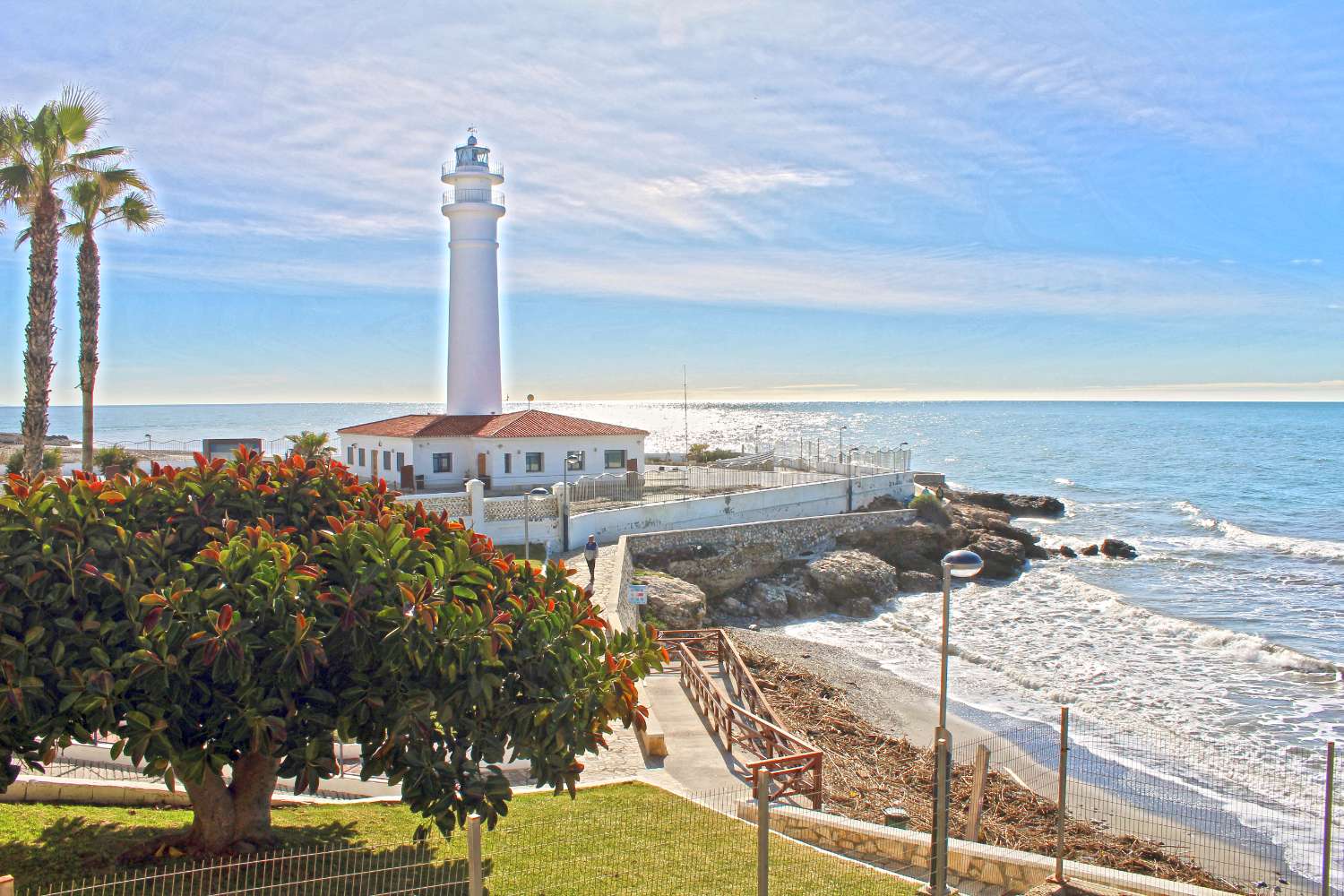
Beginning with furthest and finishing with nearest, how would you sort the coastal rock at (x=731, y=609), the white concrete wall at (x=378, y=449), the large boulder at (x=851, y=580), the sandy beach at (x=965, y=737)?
the white concrete wall at (x=378, y=449)
the large boulder at (x=851, y=580)
the coastal rock at (x=731, y=609)
the sandy beach at (x=965, y=737)

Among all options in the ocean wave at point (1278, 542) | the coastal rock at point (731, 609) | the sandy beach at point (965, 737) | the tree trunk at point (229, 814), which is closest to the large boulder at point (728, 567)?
the coastal rock at point (731, 609)

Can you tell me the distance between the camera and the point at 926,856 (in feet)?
32.6

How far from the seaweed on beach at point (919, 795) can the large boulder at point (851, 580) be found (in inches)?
448

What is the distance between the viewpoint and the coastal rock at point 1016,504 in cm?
5253

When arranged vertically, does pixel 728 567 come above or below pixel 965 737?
above

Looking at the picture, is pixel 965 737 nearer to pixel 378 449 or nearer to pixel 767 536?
pixel 767 536

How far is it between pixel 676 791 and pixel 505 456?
2317cm

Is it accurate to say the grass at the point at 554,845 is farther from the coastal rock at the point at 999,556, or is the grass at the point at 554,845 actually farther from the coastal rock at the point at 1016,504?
the coastal rock at the point at 1016,504

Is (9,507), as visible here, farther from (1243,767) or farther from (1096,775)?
(1243,767)

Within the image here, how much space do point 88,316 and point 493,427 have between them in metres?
14.0

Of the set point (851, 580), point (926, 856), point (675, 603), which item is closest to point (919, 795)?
point (926, 856)

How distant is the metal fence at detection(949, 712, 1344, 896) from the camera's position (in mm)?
12352

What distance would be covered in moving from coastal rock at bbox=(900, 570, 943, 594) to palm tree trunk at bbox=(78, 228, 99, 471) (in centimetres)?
2430

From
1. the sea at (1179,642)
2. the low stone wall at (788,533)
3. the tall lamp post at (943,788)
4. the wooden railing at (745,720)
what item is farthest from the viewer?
the low stone wall at (788,533)
